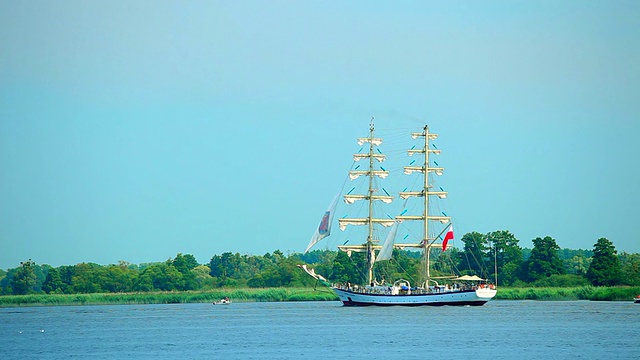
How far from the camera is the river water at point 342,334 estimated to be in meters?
65.6

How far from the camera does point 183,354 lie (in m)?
66.9

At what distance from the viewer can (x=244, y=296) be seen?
147 meters

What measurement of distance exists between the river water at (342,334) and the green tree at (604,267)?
67.0 ft

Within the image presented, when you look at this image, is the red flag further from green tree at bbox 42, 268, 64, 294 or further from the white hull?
green tree at bbox 42, 268, 64, 294

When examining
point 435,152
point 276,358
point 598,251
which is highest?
point 435,152

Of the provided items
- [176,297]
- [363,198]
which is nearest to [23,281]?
[176,297]

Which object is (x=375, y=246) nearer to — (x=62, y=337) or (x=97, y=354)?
(x=62, y=337)

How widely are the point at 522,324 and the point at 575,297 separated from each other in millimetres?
43901

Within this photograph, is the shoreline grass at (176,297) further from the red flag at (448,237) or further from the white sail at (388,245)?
the red flag at (448,237)

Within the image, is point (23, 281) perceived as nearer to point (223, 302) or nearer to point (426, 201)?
point (223, 302)

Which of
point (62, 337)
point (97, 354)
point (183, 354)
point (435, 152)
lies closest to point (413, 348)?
point (183, 354)

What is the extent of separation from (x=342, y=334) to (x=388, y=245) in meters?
44.6

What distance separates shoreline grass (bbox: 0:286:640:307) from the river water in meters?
14.5

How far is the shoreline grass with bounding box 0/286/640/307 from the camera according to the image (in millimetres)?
128000
